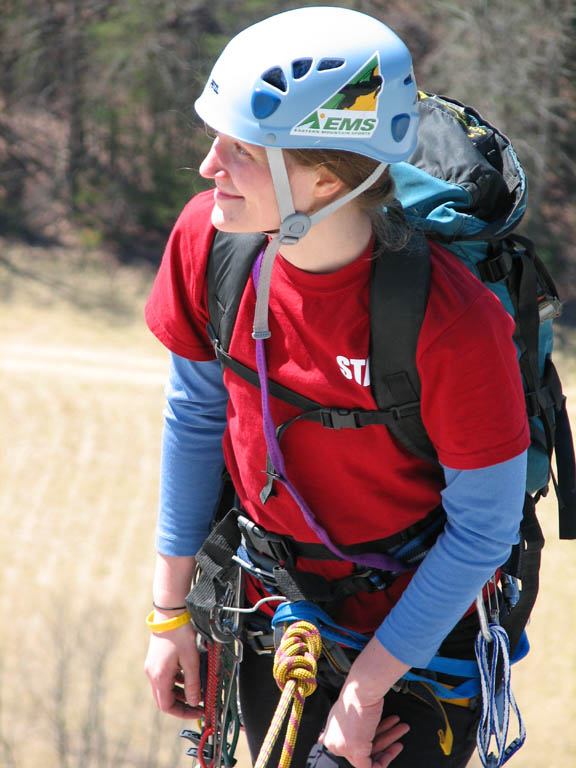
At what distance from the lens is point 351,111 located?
1.29 meters

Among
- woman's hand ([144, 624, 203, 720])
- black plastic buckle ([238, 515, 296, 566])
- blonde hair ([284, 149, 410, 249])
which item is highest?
blonde hair ([284, 149, 410, 249])

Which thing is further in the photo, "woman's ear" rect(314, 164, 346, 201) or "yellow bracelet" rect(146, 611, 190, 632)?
"yellow bracelet" rect(146, 611, 190, 632)

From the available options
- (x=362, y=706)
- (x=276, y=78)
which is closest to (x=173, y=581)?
(x=362, y=706)

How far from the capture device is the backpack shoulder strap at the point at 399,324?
1.27 m

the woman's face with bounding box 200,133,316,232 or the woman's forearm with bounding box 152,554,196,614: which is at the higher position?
the woman's face with bounding box 200,133,316,232

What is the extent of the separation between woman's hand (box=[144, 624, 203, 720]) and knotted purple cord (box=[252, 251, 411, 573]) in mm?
437

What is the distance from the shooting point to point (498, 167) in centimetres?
156

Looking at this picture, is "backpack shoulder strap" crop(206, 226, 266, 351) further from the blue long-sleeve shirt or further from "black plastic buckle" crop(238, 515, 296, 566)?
"black plastic buckle" crop(238, 515, 296, 566)

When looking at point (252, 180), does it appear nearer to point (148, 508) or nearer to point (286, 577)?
point (286, 577)

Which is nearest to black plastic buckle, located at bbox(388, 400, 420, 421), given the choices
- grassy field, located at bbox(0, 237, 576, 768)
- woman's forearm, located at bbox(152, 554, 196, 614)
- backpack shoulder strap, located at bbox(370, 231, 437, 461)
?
backpack shoulder strap, located at bbox(370, 231, 437, 461)

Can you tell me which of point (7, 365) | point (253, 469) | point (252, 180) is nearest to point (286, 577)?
point (253, 469)

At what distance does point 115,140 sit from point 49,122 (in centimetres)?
121

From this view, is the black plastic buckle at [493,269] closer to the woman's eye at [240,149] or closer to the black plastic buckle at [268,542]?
the woman's eye at [240,149]

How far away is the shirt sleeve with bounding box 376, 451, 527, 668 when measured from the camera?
131 cm
